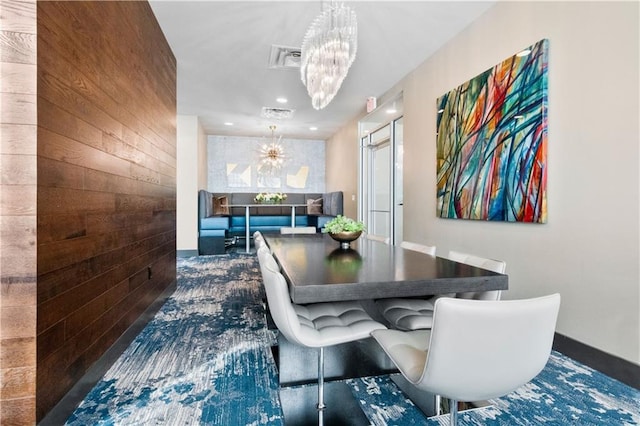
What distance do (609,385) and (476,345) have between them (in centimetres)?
153

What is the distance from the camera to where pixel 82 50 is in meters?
1.59

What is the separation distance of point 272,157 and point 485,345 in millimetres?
7126

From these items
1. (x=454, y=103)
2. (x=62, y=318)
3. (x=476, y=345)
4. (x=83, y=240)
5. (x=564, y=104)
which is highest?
(x=454, y=103)

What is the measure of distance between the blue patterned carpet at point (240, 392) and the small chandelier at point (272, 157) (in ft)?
18.4

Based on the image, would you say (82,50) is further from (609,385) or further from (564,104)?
(609,385)

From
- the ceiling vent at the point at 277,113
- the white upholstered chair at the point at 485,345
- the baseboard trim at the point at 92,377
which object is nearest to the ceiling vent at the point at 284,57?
the ceiling vent at the point at 277,113

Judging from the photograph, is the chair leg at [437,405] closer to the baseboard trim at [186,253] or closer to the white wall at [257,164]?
the baseboard trim at [186,253]

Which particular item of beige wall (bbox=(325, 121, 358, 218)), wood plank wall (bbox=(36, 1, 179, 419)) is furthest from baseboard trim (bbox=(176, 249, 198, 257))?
wood plank wall (bbox=(36, 1, 179, 419))

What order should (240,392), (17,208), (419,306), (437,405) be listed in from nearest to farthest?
1. (17,208)
2. (437,405)
3. (240,392)
4. (419,306)

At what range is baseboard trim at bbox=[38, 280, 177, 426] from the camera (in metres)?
1.37

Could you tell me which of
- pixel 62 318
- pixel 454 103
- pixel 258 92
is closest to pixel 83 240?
pixel 62 318

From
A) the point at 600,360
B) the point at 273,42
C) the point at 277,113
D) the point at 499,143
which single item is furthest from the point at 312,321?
the point at 277,113

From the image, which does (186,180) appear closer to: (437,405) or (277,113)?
(277,113)

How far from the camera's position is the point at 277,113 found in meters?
5.76
